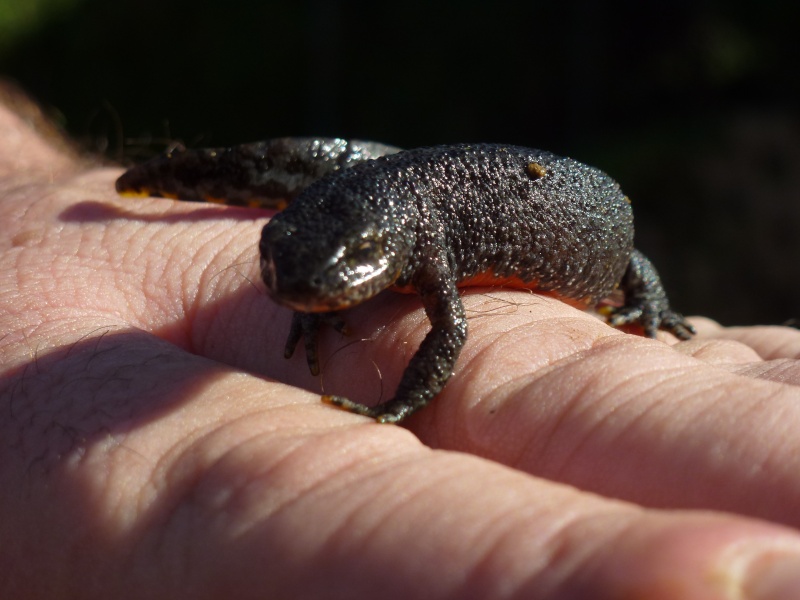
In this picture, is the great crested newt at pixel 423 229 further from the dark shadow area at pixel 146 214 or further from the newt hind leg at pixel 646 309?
the dark shadow area at pixel 146 214

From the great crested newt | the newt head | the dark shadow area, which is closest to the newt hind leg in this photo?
the great crested newt

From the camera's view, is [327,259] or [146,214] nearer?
[327,259]

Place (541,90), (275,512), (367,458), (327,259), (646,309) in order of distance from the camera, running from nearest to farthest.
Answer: (275,512) < (367,458) < (327,259) < (646,309) < (541,90)

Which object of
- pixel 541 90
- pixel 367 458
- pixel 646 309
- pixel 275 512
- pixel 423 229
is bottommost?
pixel 646 309

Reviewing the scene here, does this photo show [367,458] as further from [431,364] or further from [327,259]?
[327,259]

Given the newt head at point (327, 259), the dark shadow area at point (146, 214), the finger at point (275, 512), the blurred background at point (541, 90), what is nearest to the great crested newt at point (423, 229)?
the newt head at point (327, 259)


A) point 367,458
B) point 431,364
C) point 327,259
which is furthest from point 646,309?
point 367,458

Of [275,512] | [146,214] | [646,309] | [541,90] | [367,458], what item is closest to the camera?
[275,512]

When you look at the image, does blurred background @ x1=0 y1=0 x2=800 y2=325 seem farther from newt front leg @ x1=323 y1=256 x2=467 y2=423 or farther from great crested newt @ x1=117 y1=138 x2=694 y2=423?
newt front leg @ x1=323 y1=256 x2=467 y2=423
